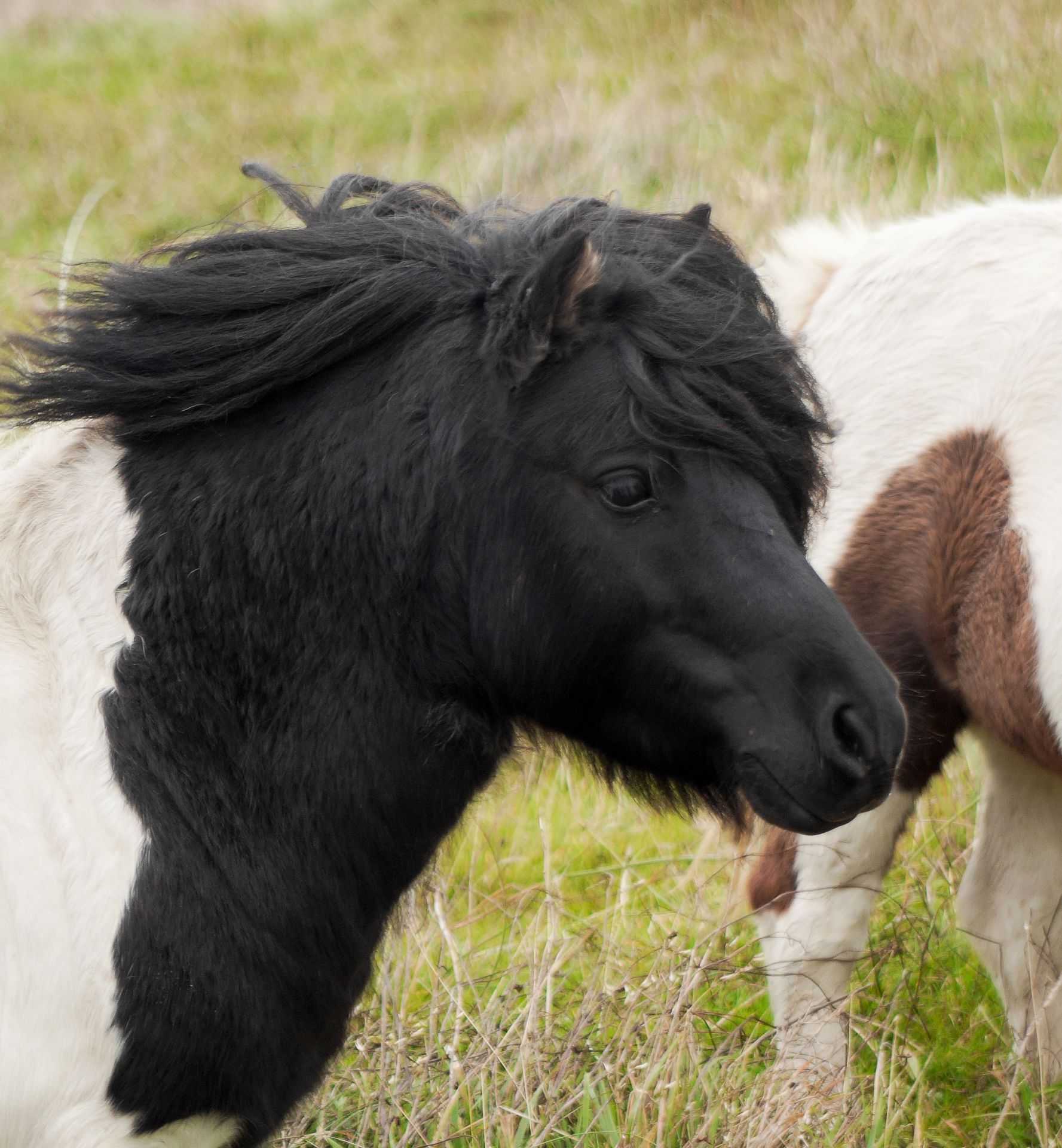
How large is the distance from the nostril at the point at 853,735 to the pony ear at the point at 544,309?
685 mm

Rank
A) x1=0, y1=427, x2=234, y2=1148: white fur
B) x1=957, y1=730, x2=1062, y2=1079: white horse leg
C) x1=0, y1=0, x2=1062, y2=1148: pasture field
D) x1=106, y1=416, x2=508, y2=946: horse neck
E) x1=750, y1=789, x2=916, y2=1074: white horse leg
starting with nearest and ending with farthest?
x1=0, y1=427, x2=234, y2=1148: white fur → x1=106, y1=416, x2=508, y2=946: horse neck → x1=0, y1=0, x2=1062, y2=1148: pasture field → x1=750, y1=789, x2=916, y2=1074: white horse leg → x1=957, y1=730, x2=1062, y2=1079: white horse leg

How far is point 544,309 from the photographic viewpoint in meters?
1.87

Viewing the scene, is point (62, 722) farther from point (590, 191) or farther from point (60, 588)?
point (590, 191)

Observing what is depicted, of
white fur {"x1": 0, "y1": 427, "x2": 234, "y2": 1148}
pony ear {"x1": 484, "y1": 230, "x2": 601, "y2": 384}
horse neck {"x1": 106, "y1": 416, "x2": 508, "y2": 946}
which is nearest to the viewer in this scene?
white fur {"x1": 0, "y1": 427, "x2": 234, "y2": 1148}

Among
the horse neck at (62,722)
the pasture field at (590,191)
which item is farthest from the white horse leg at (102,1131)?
the pasture field at (590,191)

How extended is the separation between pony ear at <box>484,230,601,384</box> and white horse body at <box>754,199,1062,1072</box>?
1263mm

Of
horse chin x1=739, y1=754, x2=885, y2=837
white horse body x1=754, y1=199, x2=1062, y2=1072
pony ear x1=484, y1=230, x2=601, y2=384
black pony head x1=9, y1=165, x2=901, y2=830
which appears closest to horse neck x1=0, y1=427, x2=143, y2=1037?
black pony head x1=9, y1=165, x2=901, y2=830

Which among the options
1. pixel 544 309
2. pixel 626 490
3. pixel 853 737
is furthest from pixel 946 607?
pixel 544 309

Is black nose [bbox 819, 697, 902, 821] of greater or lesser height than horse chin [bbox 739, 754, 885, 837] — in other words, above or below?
above

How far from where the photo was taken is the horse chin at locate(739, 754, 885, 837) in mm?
1905

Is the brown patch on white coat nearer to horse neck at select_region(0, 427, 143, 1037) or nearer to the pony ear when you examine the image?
the pony ear

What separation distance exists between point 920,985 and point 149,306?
8.59 ft

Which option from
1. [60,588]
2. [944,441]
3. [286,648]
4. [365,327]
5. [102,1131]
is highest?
[365,327]

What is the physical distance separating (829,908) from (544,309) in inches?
71.3
